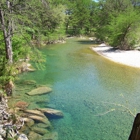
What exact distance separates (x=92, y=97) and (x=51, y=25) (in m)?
27.9

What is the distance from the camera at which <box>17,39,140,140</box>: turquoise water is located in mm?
8023

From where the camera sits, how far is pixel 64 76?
1568 centimetres

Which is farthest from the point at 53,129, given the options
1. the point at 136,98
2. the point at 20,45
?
the point at 20,45

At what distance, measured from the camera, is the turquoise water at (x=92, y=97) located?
8.02 m

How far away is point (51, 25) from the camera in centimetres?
3694

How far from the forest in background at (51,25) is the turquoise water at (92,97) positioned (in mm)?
2606

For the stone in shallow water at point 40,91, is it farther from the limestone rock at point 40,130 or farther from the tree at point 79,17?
the tree at point 79,17

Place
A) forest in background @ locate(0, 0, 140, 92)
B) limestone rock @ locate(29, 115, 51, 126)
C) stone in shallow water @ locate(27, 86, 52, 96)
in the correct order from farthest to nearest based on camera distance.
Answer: stone in shallow water @ locate(27, 86, 52, 96), forest in background @ locate(0, 0, 140, 92), limestone rock @ locate(29, 115, 51, 126)

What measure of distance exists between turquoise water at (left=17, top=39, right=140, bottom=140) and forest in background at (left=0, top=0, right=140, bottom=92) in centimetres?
261

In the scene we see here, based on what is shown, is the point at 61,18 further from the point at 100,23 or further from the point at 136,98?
the point at 136,98

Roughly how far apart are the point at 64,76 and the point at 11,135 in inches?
393

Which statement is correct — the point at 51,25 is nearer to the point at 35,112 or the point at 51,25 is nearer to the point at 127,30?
the point at 127,30

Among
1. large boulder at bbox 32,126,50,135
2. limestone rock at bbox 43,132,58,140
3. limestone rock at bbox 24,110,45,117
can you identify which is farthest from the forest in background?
limestone rock at bbox 43,132,58,140

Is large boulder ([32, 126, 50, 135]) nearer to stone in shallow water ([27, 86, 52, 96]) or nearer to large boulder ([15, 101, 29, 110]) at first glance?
large boulder ([15, 101, 29, 110])
